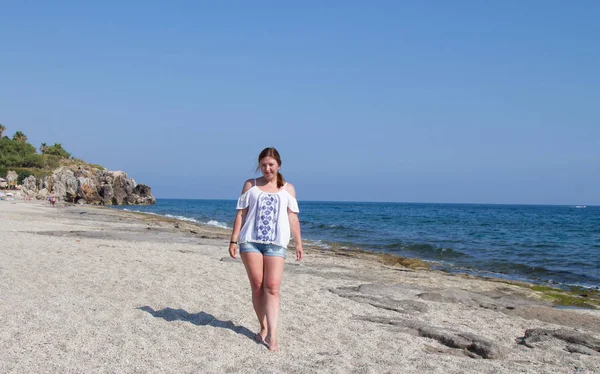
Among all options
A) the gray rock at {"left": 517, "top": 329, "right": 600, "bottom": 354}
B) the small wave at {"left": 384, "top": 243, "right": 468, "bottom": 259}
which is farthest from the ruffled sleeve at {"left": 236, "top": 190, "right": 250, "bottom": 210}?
the small wave at {"left": 384, "top": 243, "right": 468, "bottom": 259}

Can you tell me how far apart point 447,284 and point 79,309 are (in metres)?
7.66

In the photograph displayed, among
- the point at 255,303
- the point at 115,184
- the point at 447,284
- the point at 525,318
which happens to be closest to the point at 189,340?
the point at 255,303

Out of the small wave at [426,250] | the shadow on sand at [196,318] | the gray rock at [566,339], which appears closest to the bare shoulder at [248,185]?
the shadow on sand at [196,318]

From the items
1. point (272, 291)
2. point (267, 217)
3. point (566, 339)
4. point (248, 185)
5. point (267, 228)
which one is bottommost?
point (566, 339)

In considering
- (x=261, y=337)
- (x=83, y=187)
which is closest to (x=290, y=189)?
(x=261, y=337)

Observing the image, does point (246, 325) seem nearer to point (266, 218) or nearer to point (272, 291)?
point (272, 291)

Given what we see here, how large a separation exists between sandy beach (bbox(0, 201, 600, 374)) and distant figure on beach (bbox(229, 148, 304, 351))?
58 centimetres

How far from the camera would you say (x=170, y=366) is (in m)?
4.55

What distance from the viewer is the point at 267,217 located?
16.7ft

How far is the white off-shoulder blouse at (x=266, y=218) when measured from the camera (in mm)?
5062

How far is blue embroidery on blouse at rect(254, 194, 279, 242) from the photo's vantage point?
5.06m

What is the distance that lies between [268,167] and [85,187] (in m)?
72.3

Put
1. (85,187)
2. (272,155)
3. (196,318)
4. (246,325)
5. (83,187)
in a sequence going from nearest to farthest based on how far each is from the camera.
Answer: (272,155)
(246,325)
(196,318)
(83,187)
(85,187)

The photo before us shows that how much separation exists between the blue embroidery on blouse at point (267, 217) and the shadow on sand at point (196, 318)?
129 centimetres
